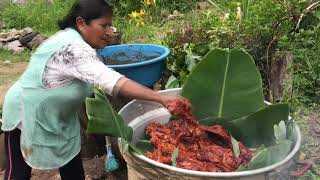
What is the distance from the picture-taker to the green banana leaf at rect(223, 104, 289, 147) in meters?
2.35

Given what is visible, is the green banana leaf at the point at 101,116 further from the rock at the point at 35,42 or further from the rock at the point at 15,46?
the rock at the point at 15,46

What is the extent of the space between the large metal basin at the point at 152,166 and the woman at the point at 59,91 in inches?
11.4

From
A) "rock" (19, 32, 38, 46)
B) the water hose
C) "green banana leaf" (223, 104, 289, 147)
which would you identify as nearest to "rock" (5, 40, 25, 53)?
"rock" (19, 32, 38, 46)

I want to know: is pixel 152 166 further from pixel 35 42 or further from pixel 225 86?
pixel 35 42

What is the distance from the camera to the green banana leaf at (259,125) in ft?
7.72

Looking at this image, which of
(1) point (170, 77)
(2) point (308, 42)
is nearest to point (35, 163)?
(1) point (170, 77)

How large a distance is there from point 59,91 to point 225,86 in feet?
3.01

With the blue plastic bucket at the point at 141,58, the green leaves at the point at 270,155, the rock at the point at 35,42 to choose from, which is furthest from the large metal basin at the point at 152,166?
the rock at the point at 35,42

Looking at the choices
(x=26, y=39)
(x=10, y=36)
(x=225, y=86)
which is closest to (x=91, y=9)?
(x=225, y=86)

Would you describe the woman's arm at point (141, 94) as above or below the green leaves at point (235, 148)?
above

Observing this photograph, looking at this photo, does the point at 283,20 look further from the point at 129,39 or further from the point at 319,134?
the point at 129,39

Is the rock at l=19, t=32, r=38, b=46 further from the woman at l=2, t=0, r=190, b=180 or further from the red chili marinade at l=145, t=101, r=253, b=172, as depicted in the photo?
the red chili marinade at l=145, t=101, r=253, b=172

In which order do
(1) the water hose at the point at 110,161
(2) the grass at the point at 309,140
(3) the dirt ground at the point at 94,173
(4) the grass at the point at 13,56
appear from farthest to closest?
(4) the grass at the point at 13,56, (3) the dirt ground at the point at 94,173, (1) the water hose at the point at 110,161, (2) the grass at the point at 309,140

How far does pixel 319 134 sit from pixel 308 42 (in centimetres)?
92
